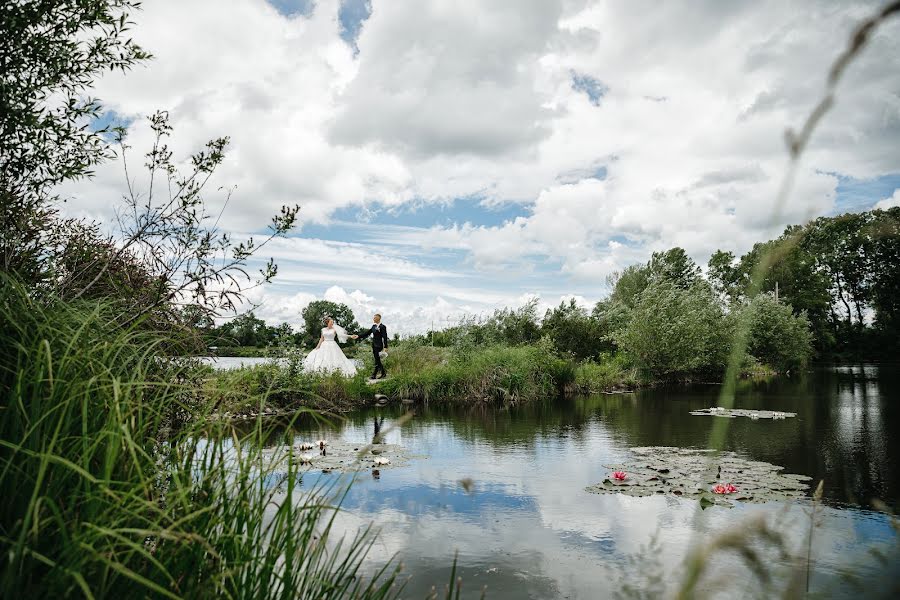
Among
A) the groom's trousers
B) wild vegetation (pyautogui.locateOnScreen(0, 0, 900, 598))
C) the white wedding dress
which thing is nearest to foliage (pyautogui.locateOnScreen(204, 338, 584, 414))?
the groom's trousers

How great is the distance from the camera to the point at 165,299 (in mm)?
3904

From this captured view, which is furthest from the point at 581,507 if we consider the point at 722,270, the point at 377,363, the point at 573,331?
the point at 722,270

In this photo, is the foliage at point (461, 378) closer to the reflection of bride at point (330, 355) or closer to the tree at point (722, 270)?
the reflection of bride at point (330, 355)

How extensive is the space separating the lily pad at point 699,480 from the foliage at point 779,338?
26.3m

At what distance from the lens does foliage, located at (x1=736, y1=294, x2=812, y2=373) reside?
3300 centimetres

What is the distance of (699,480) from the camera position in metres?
7.25

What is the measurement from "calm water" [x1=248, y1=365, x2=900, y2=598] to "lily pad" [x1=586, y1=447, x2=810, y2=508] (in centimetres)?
26

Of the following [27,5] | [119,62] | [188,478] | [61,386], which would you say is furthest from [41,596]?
[119,62]

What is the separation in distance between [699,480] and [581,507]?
67.5 inches

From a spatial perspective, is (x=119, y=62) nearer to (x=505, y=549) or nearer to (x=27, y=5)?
(x=27, y=5)

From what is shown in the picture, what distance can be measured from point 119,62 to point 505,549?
4487mm

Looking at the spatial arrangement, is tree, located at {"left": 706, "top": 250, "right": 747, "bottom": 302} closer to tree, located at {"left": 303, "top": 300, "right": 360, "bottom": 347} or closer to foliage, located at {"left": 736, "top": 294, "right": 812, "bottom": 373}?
foliage, located at {"left": 736, "top": 294, "right": 812, "bottom": 373}

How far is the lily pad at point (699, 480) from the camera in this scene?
22.2ft

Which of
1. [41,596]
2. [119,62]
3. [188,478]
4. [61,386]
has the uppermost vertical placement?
[119,62]
